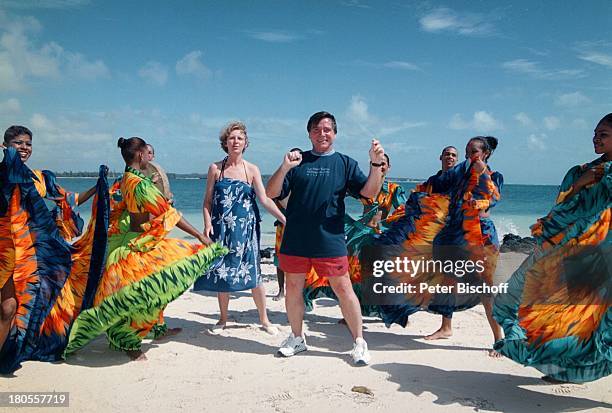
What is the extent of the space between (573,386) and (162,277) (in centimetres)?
331

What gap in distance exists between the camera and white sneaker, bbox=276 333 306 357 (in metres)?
4.70

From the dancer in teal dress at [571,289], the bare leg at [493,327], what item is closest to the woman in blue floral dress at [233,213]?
the bare leg at [493,327]

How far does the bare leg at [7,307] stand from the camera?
4016 mm

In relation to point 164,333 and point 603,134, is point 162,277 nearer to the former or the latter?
point 164,333

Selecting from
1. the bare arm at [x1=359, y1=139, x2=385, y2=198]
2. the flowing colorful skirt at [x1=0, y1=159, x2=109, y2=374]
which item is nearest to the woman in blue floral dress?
the flowing colorful skirt at [x1=0, y1=159, x2=109, y2=374]

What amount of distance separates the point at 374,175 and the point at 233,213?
1.74 m

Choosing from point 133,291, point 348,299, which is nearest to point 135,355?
point 133,291

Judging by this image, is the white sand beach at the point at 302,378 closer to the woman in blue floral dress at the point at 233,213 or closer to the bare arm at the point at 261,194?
the woman in blue floral dress at the point at 233,213

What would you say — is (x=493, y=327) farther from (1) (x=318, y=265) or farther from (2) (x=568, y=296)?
(1) (x=318, y=265)

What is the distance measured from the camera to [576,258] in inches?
144

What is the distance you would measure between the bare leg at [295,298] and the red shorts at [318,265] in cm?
8

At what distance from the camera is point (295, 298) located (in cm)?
476

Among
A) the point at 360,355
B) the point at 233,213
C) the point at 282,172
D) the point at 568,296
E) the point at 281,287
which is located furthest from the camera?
the point at 281,287

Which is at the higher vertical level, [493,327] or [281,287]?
[493,327]
